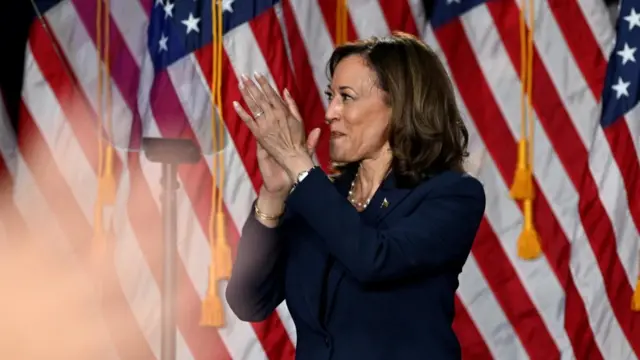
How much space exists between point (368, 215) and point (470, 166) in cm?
100

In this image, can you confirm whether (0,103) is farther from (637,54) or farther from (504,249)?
(637,54)

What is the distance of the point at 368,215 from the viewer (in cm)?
132

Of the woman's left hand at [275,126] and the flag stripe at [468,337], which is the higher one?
the woman's left hand at [275,126]

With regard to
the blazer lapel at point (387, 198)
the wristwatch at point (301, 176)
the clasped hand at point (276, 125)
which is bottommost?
the blazer lapel at point (387, 198)

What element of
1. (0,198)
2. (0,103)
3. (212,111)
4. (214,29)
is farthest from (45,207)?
(212,111)

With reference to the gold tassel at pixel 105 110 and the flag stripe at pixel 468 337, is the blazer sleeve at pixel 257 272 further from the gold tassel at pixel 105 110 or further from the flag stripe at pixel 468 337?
the flag stripe at pixel 468 337

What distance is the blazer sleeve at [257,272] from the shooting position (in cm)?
135

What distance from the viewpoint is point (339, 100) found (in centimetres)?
132

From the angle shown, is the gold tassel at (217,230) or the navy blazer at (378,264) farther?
the gold tassel at (217,230)

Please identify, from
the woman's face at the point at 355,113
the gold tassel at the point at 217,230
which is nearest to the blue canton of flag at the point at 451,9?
the gold tassel at the point at 217,230

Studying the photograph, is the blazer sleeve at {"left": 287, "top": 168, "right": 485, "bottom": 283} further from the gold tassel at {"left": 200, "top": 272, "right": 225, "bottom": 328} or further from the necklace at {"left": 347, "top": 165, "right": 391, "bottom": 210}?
the gold tassel at {"left": 200, "top": 272, "right": 225, "bottom": 328}

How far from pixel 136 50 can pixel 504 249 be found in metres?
0.98

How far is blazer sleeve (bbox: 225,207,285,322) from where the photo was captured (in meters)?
1.35

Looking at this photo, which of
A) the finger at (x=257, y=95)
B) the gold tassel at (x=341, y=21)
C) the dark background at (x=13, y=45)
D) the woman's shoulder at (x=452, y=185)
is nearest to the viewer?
the finger at (x=257, y=95)
